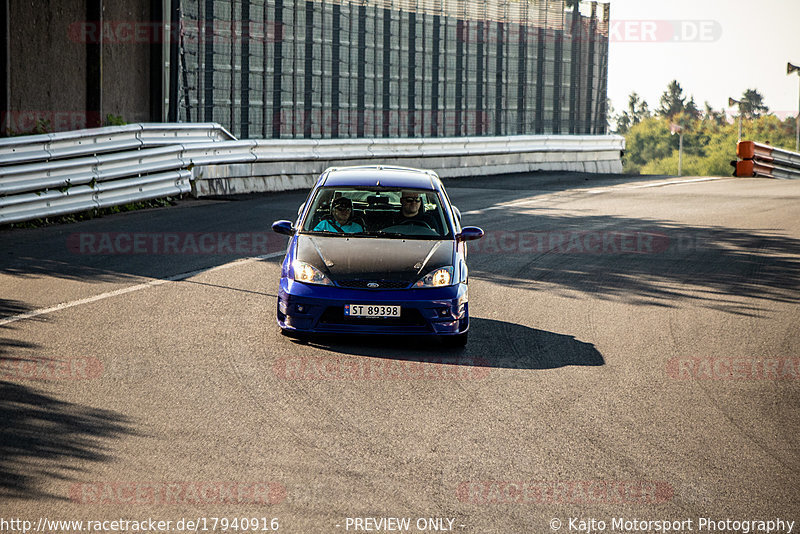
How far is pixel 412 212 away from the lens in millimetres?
9453

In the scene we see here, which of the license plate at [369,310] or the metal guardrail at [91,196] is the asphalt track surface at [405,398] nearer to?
the license plate at [369,310]

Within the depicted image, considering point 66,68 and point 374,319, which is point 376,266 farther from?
point 66,68

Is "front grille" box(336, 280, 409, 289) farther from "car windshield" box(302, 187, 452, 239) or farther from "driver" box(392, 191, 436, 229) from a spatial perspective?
"driver" box(392, 191, 436, 229)

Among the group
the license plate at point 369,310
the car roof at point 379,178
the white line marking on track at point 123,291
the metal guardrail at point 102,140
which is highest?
the metal guardrail at point 102,140

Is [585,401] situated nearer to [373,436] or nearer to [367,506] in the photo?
[373,436]

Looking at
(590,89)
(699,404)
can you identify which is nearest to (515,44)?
(590,89)

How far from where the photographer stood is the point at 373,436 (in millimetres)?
6070

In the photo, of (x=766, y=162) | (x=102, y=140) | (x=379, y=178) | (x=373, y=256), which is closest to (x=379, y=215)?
(x=379, y=178)

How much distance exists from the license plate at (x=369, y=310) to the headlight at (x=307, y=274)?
0.31m

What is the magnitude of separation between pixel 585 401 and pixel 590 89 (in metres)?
27.0

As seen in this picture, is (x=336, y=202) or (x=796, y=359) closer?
(x=796, y=359)

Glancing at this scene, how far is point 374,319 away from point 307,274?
74 centimetres

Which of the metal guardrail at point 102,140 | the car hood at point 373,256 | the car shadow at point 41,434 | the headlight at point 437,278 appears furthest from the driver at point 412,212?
the metal guardrail at point 102,140

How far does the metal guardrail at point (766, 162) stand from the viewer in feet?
94.6
